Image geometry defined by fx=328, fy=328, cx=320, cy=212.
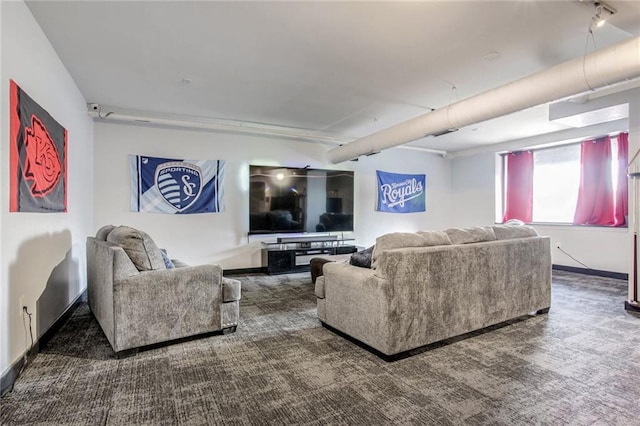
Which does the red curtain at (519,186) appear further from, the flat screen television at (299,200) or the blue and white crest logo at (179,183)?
the blue and white crest logo at (179,183)

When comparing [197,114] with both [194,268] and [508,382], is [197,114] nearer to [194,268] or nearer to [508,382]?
[194,268]

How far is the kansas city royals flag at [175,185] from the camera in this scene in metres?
5.16

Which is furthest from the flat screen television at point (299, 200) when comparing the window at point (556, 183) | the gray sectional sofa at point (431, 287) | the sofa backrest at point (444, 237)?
the window at point (556, 183)

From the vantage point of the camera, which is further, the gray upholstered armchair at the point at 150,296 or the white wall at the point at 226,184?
the white wall at the point at 226,184

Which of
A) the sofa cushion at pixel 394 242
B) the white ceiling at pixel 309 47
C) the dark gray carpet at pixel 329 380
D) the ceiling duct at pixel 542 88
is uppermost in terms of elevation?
the white ceiling at pixel 309 47

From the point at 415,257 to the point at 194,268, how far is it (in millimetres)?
1883

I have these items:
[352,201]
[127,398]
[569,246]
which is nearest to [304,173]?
[352,201]

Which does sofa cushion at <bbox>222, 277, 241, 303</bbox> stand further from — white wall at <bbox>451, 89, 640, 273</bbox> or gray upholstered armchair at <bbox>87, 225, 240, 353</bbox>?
white wall at <bbox>451, 89, 640, 273</bbox>

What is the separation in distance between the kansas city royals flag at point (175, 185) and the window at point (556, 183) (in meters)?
6.15

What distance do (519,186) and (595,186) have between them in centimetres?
143

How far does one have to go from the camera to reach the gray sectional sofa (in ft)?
8.18

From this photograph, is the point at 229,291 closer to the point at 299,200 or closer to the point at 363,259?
the point at 363,259

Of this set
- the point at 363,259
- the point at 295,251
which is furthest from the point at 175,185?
the point at 363,259

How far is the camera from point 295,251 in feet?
19.3
